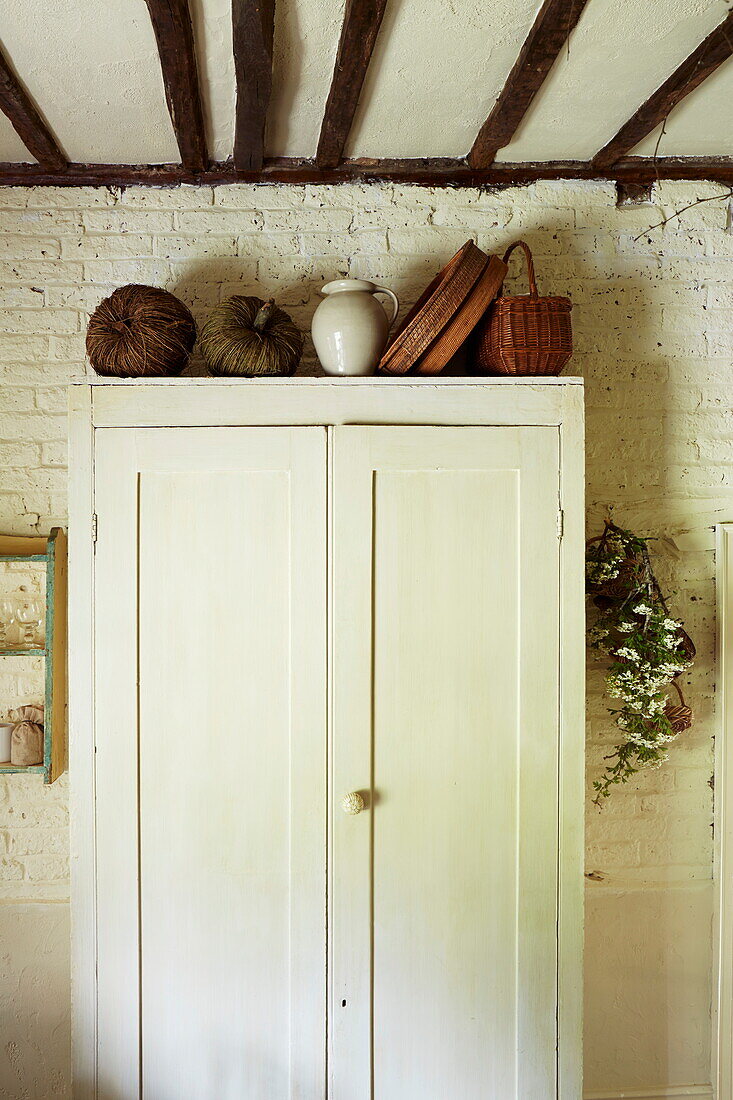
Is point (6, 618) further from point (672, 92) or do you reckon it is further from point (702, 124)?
point (702, 124)

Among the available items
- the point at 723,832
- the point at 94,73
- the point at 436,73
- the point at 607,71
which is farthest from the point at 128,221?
the point at 723,832

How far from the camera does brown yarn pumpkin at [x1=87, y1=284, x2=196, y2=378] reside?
5.38ft

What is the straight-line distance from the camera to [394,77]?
5.09ft

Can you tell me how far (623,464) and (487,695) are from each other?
804 millimetres

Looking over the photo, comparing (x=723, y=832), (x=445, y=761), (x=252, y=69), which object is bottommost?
(x=723, y=832)

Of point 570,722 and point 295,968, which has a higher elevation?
point 570,722

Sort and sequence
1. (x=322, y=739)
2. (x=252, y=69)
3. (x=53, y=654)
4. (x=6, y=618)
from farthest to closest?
(x=6, y=618) < (x=53, y=654) < (x=322, y=739) < (x=252, y=69)

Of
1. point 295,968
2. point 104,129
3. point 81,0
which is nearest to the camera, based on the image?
point 81,0

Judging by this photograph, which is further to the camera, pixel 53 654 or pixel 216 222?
pixel 216 222

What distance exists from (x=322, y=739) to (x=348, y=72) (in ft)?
4.48

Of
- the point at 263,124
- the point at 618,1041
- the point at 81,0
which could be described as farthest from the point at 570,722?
the point at 81,0

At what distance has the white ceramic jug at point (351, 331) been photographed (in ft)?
5.35

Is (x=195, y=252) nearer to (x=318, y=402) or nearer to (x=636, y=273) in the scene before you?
(x=318, y=402)

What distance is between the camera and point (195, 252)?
1.97 m
